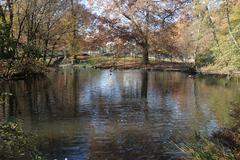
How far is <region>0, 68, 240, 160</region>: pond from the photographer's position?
1599 cm

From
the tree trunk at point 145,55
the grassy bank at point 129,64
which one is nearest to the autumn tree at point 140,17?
the tree trunk at point 145,55

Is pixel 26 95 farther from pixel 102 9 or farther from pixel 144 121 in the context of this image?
pixel 102 9

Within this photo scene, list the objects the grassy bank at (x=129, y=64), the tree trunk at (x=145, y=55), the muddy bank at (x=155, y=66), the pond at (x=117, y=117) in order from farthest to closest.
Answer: the tree trunk at (x=145, y=55) < the grassy bank at (x=129, y=64) < the muddy bank at (x=155, y=66) < the pond at (x=117, y=117)

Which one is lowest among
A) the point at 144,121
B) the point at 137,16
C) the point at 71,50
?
the point at 144,121

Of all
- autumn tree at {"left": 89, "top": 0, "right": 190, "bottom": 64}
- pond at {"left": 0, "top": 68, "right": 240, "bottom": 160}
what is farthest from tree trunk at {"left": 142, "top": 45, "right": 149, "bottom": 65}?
pond at {"left": 0, "top": 68, "right": 240, "bottom": 160}

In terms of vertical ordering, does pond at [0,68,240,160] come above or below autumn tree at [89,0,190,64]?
below

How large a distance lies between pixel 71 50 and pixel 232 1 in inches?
1467

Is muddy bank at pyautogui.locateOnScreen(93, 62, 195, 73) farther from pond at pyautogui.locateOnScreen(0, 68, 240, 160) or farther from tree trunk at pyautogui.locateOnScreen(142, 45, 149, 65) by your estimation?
pond at pyautogui.locateOnScreen(0, 68, 240, 160)

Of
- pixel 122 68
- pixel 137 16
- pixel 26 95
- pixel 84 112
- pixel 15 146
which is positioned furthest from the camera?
pixel 137 16

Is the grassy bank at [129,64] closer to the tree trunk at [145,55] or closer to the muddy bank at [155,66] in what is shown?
the muddy bank at [155,66]

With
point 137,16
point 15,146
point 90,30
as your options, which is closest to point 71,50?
point 90,30

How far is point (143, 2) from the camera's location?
70.3m

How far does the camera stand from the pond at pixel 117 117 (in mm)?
15992

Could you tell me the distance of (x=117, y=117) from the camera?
73.8ft
